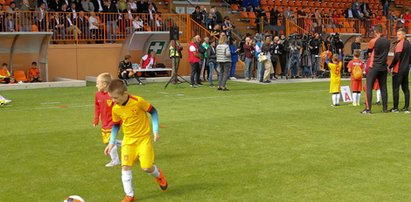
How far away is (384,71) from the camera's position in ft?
48.0

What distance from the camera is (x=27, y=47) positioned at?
25.2 meters

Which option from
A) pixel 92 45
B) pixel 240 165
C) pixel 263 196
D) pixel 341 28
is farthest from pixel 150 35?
pixel 263 196

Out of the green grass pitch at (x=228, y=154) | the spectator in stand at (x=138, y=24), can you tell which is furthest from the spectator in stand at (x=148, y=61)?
the green grass pitch at (x=228, y=154)

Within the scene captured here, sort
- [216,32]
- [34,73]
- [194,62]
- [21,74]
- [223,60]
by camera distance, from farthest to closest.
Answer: [216,32] < [21,74] < [34,73] < [194,62] < [223,60]

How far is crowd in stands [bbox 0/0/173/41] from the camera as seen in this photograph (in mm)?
24812

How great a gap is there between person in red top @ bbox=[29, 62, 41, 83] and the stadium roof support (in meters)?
0.37

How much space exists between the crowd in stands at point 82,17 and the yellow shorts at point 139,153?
59.6 feet

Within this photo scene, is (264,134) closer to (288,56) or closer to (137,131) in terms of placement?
(137,131)

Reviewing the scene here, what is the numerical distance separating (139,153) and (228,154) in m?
2.89

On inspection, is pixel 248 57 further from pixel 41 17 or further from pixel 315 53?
pixel 41 17

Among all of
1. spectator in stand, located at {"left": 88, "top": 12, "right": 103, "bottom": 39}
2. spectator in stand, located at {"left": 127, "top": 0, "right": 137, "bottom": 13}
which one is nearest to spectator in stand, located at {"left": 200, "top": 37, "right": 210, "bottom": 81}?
spectator in stand, located at {"left": 127, "top": 0, "right": 137, "bottom": 13}

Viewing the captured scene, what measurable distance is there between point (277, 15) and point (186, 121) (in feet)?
66.0

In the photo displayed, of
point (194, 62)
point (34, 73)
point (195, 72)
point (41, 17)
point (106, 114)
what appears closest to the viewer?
point (106, 114)

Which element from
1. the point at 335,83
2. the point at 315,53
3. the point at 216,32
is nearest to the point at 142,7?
the point at 216,32
